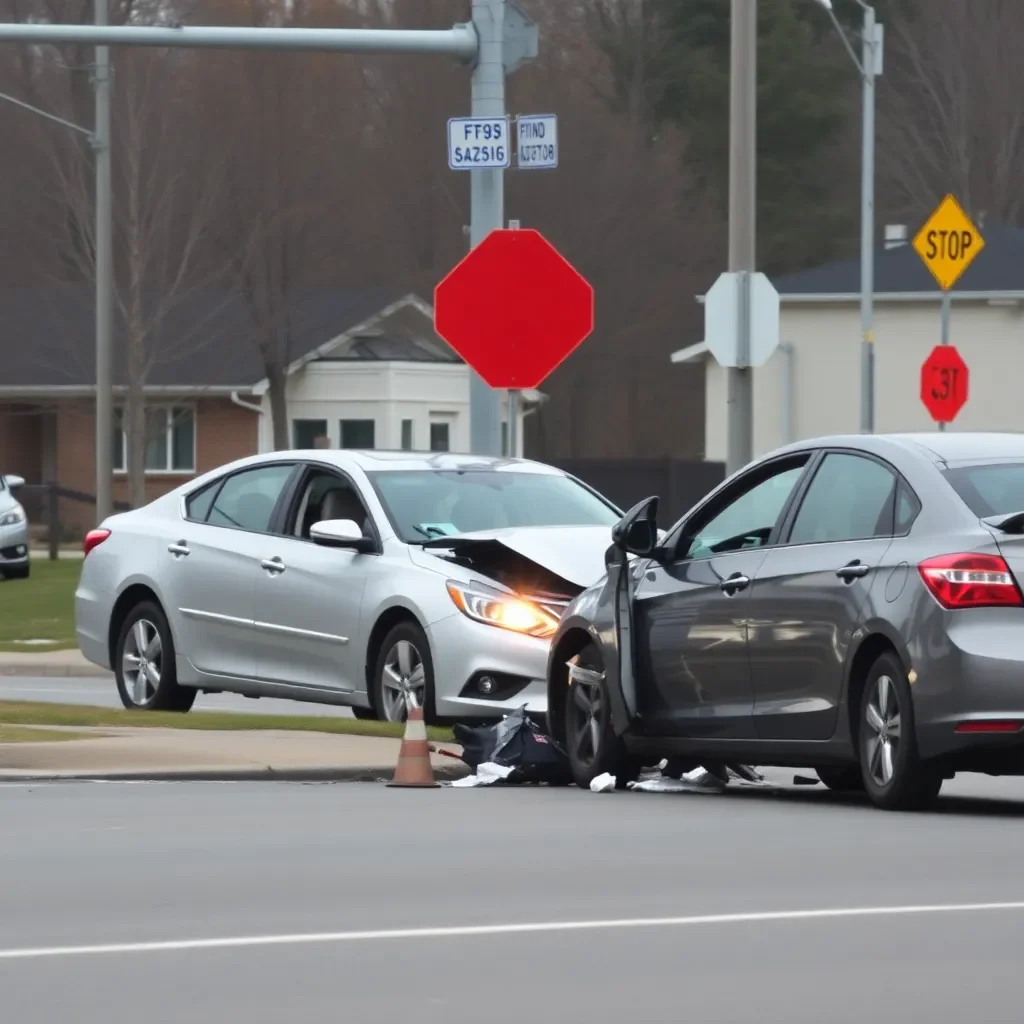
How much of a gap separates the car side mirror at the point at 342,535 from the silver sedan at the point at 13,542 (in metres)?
19.9

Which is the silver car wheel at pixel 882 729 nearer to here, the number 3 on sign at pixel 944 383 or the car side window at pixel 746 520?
the car side window at pixel 746 520

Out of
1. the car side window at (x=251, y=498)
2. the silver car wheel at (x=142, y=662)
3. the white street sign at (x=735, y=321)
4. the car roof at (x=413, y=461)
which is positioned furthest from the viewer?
the white street sign at (x=735, y=321)

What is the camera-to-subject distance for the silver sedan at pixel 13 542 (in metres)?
33.3

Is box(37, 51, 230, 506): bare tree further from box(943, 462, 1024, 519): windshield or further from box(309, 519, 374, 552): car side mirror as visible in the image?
box(943, 462, 1024, 519): windshield

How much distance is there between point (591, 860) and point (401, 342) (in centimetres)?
4673

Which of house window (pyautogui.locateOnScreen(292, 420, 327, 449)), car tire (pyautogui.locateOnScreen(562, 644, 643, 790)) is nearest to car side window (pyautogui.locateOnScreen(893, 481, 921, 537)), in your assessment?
car tire (pyautogui.locateOnScreen(562, 644, 643, 790))

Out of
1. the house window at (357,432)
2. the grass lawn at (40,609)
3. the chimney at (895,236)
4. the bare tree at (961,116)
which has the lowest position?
the grass lawn at (40,609)

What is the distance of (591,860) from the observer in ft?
28.7

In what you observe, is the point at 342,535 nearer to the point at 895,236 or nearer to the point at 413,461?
the point at 413,461

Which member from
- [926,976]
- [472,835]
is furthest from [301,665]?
[926,976]

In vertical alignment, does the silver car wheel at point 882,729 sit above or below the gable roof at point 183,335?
below

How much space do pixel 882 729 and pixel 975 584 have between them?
2.46 ft

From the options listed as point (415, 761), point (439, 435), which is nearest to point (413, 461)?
point (415, 761)

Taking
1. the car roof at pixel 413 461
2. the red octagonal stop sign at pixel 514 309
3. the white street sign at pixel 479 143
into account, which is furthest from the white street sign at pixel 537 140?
the car roof at pixel 413 461
